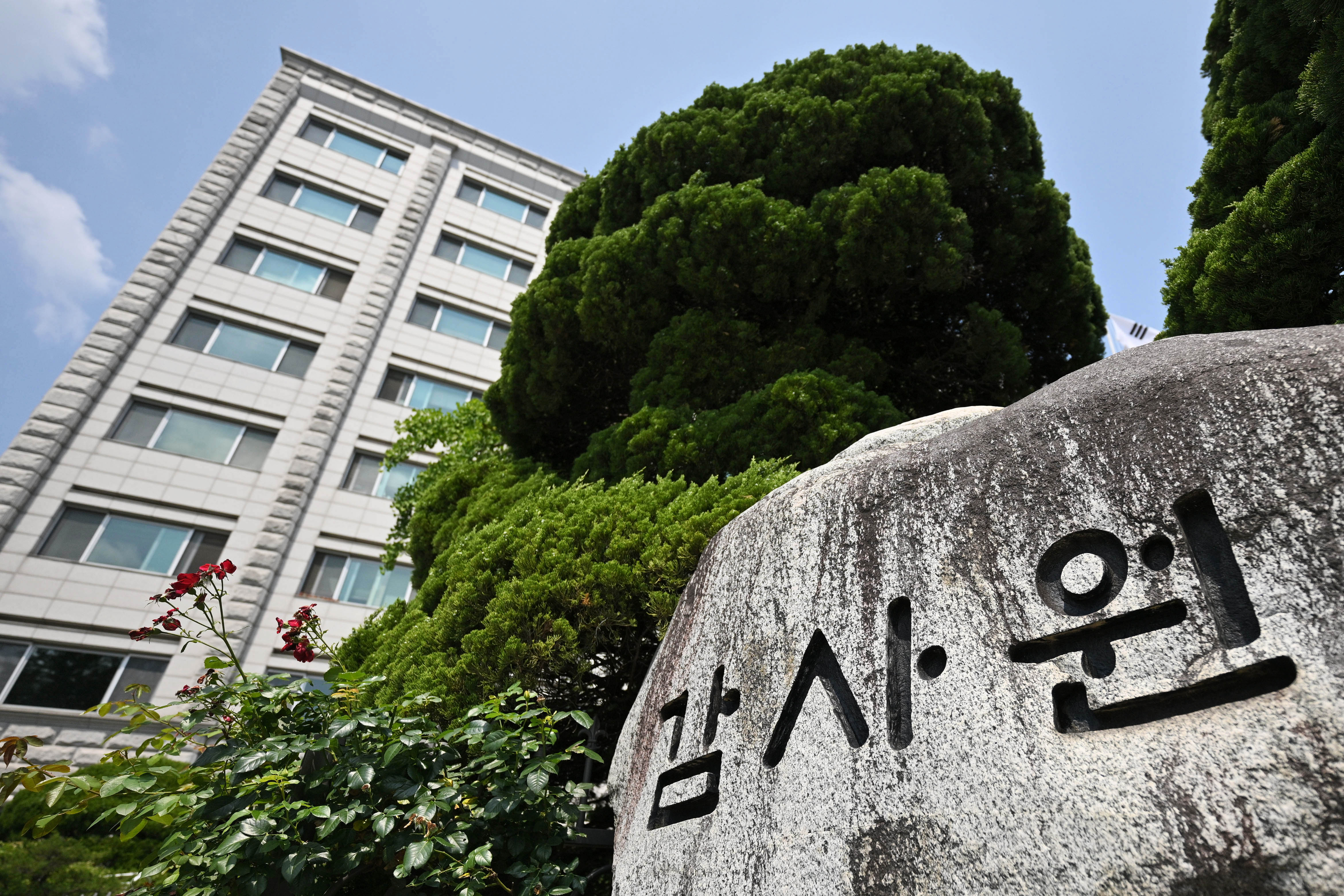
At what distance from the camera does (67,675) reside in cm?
1129

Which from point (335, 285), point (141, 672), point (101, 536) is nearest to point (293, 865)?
point (141, 672)

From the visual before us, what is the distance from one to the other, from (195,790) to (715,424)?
10.9 ft

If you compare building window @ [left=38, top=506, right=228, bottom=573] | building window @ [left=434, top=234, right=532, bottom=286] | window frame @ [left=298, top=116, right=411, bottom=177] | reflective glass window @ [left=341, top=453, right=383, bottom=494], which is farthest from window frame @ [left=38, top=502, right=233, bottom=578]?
window frame @ [left=298, top=116, right=411, bottom=177]

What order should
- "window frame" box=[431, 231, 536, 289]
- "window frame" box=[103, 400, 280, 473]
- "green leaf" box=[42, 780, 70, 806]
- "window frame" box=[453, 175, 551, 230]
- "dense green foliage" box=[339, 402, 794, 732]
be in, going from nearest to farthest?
"green leaf" box=[42, 780, 70, 806]
"dense green foliage" box=[339, 402, 794, 732]
"window frame" box=[103, 400, 280, 473]
"window frame" box=[431, 231, 536, 289]
"window frame" box=[453, 175, 551, 230]

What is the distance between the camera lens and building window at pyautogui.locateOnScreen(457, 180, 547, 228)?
63.8ft

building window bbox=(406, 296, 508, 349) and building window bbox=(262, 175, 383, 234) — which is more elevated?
building window bbox=(262, 175, 383, 234)

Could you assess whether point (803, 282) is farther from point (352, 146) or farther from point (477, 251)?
point (352, 146)

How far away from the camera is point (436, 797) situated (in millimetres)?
2561

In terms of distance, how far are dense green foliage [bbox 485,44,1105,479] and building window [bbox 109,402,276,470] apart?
30.7 ft

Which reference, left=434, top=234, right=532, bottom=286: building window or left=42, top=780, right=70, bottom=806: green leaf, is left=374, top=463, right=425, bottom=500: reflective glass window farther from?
left=42, top=780, right=70, bottom=806: green leaf

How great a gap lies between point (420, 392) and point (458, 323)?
2.16 m

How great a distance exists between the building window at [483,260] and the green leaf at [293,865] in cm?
1715

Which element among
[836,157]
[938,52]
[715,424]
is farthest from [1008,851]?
[938,52]

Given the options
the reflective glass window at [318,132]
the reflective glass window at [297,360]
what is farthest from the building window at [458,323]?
the reflective glass window at [318,132]
